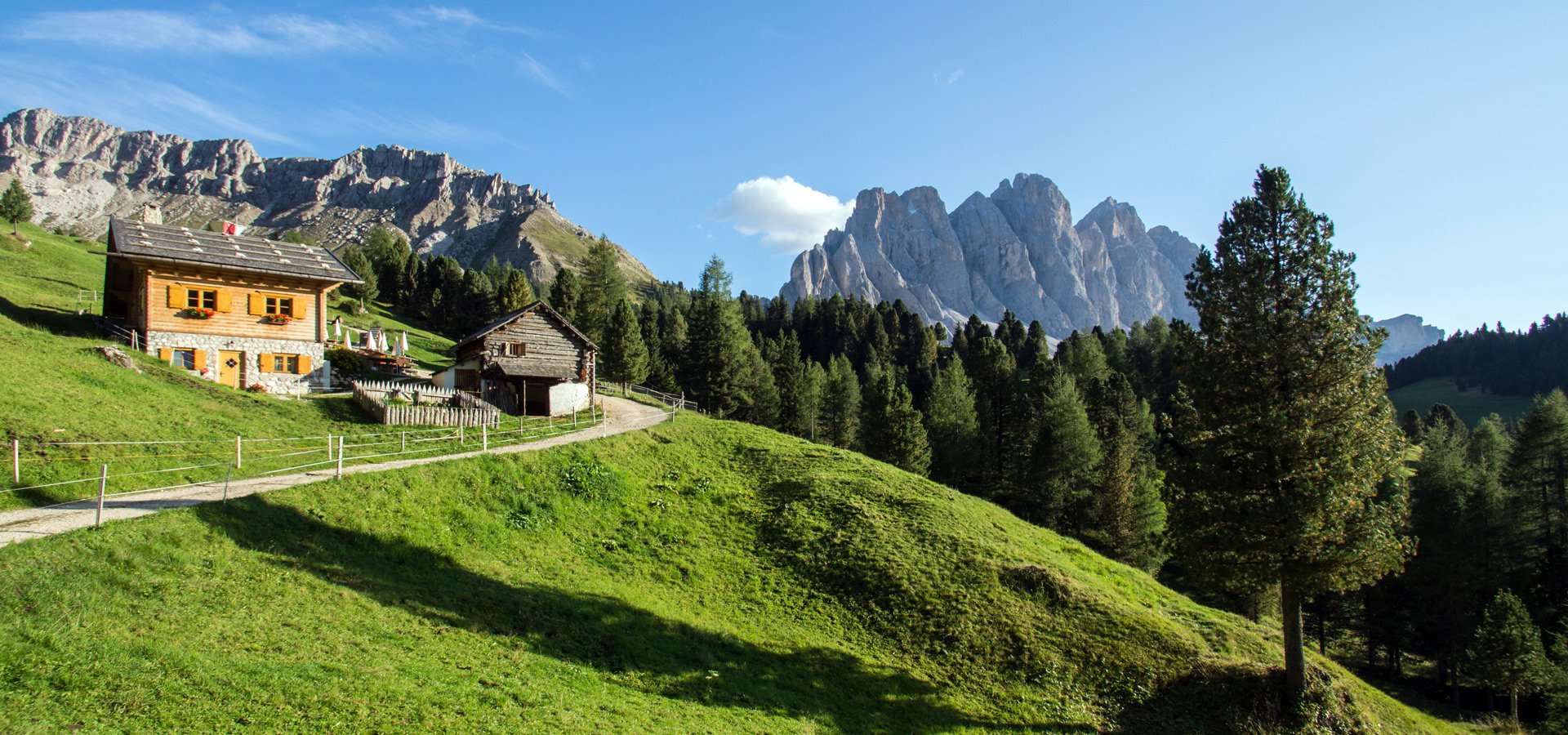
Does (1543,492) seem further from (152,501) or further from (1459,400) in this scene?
(1459,400)

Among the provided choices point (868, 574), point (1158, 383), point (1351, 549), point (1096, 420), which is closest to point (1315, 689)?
point (1351, 549)

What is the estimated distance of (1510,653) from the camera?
3550 centimetres

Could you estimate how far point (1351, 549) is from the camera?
17422 mm

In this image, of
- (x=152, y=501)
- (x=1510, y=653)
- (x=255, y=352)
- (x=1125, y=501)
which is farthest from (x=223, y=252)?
(x=1510, y=653)

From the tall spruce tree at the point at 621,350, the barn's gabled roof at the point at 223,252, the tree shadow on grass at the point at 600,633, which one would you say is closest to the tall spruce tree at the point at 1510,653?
the tree shadow on grass at the point at 600,633

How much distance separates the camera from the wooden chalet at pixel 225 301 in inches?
1316

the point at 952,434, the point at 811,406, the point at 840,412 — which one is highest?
the point at 811,406

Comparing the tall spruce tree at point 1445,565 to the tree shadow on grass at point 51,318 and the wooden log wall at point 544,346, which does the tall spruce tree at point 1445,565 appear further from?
the tree shadow on grass at point 51,318

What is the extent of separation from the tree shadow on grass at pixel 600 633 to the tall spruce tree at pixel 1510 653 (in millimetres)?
38215

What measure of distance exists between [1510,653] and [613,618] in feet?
156

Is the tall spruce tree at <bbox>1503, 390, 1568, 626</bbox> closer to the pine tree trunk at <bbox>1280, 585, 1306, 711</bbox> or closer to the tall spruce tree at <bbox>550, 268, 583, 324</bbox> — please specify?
the pine tree trunk at <bbox>1280, 585, 1306, 711</bbox>

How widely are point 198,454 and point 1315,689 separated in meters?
33.8

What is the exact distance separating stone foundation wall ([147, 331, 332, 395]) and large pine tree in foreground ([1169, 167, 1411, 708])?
41.0 meters

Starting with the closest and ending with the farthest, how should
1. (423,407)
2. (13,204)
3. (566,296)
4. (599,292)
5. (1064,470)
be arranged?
(423,407), (1064,470), (13,204), (599,292), (566,296)
